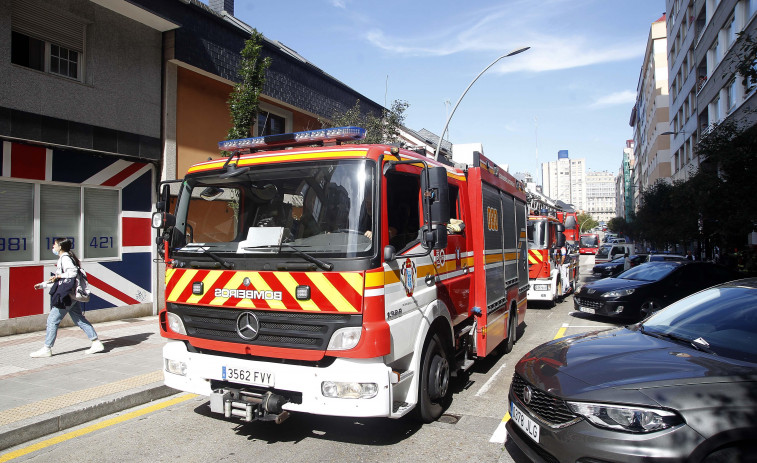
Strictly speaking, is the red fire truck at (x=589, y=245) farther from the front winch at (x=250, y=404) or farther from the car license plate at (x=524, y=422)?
the front winch at (x=250, y=404)

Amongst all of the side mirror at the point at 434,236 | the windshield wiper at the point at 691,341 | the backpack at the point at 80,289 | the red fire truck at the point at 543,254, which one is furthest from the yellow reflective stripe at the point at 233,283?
the red fire truck at the point at 543,254

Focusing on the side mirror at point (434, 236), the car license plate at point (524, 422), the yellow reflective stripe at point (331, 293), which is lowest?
the car license plate at point (524, 422)

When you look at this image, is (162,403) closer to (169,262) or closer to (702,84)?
(169,262)

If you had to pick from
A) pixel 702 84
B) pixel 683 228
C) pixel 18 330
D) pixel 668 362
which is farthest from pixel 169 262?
pixel 702 84

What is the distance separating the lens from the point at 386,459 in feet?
13.2

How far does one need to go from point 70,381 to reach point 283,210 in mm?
4003

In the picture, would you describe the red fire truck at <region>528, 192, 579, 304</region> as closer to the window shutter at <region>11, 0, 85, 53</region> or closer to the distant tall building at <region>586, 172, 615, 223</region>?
the window shutter at <region>11, 0, 85, 53</region>

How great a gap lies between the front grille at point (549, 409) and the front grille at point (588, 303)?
28.0 ft

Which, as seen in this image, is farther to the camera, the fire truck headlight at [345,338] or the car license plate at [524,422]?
the fire truck headlight at [345,338]

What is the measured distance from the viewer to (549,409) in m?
3.38

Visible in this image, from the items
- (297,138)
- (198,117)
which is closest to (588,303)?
(297,138)

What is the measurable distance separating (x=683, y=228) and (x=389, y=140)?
39.9 ft

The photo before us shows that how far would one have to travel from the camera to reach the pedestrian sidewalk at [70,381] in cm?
484

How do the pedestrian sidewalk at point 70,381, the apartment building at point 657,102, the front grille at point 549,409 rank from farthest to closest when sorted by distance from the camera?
the apartment building at point 657,102 < the pedestrian sidewalk at point 70,381 < the front grille at point 549,409
